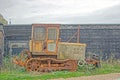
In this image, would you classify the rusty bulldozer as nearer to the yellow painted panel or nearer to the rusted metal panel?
the yellow painted panel

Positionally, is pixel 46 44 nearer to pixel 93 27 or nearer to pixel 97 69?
pixel 97 69

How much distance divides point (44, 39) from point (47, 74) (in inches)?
108

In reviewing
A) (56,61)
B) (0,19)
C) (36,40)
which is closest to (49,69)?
(56,61)

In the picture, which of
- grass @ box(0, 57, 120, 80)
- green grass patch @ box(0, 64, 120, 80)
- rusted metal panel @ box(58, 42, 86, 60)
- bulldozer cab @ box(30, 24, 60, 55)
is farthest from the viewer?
rusted metal panel @ box(58, 42, 86, 60)

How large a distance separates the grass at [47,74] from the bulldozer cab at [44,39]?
1537 mm

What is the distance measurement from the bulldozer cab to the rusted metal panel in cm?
67

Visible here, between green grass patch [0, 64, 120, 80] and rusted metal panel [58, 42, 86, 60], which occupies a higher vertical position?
rusted metal panel [58, 42, 86, 60]

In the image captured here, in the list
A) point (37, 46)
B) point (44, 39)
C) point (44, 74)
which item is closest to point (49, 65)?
point (37, 46)

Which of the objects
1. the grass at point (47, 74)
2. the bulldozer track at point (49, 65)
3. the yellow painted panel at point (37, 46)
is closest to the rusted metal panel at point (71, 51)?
the bulldozer track at point (49, 65)

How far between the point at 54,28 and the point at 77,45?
2.07 meters

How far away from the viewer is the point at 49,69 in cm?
1811

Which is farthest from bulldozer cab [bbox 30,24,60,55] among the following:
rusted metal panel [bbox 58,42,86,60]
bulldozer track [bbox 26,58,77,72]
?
rusted metal panel [bbox 58,42,86,60]

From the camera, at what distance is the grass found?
1515 cm

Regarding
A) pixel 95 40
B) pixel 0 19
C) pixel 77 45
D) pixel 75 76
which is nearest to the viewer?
pixel 75 76
